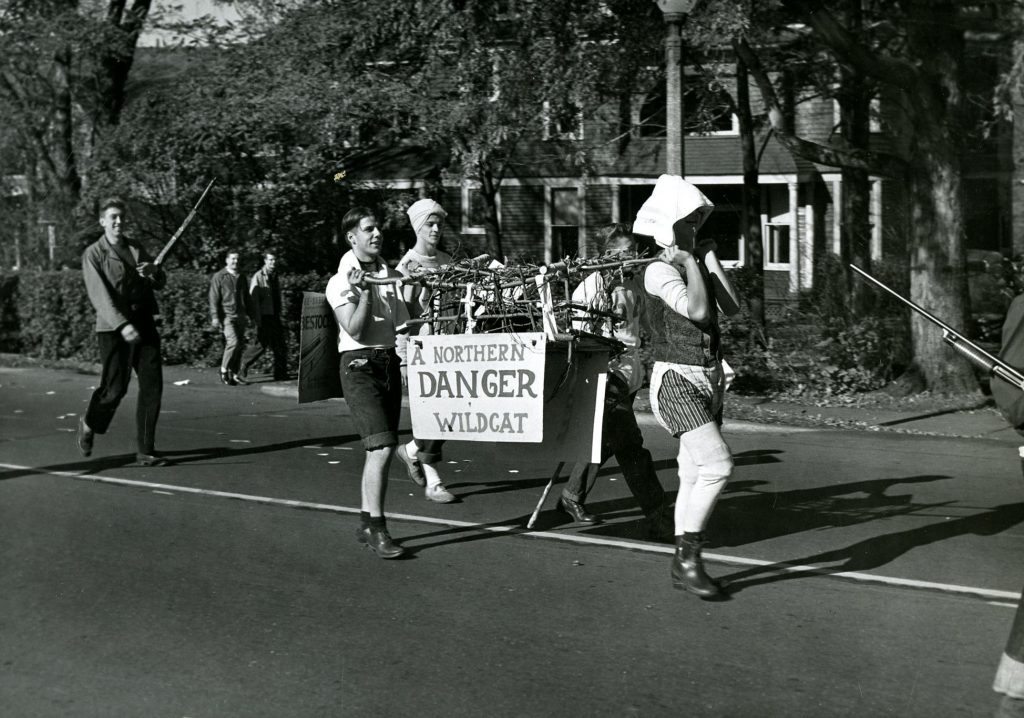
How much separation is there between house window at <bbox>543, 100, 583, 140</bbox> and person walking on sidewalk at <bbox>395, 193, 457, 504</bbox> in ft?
27.7

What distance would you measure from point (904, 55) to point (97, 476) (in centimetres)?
1010

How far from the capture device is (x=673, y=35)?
1201 cm

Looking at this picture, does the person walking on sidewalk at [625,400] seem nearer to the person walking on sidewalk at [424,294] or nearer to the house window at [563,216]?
the person walking on sidewalk at [424,294]

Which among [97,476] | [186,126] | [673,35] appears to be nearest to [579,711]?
[97,476]

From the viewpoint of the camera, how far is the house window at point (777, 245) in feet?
101

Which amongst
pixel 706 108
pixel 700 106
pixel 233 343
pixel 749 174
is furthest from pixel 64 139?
pixel 749 174

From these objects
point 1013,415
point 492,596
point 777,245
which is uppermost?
point 777,245

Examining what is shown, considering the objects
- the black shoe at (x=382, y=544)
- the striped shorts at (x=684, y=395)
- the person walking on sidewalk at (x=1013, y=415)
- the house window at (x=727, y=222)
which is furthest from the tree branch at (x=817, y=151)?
the house window at (x=727, y=222)

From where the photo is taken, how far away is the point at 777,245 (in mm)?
30812

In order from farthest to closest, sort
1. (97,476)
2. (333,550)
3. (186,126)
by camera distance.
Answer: (186,126) < (97,476) < (333,550)

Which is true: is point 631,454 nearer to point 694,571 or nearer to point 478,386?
point 478,386

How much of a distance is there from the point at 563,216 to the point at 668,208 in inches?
999

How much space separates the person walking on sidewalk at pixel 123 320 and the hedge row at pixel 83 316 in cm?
703

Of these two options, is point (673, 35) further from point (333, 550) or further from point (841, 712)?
point (841, 712)
